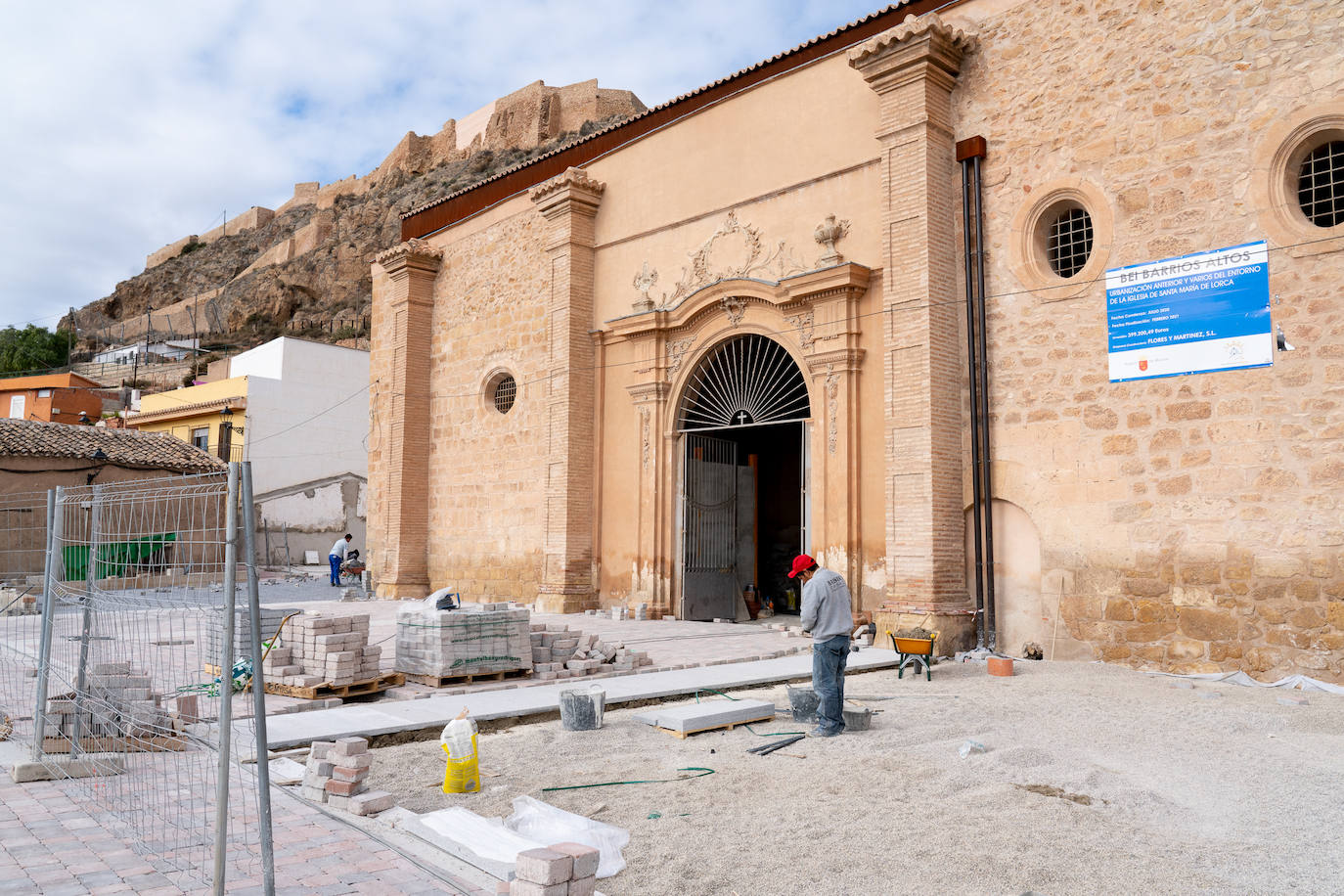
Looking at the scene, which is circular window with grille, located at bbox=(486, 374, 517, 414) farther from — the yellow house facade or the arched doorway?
the yellow house facade

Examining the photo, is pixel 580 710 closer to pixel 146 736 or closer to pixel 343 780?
pixel 343 780

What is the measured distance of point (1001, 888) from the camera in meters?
3.80

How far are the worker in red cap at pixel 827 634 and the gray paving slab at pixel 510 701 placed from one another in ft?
5.84

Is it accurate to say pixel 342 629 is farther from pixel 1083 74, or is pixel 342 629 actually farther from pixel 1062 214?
pixel 1083 74

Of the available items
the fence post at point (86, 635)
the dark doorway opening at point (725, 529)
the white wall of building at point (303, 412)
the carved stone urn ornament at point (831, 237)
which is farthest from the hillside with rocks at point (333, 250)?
the fence post at point (86, 635)

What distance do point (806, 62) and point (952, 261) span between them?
160 inches

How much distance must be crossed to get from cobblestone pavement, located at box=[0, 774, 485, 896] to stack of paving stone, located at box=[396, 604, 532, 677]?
3.64 meters

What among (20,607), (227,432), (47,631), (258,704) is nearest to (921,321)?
(47,631)

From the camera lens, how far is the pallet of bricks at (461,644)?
27.8 ft

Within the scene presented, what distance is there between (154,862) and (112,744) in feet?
6.69

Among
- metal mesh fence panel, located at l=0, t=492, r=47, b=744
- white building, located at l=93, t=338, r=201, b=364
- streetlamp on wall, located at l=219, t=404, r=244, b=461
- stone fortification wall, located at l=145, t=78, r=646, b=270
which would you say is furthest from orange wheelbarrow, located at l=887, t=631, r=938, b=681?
white building, located at l=93, t=338, r=201, b=364

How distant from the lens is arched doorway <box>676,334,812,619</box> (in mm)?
13906

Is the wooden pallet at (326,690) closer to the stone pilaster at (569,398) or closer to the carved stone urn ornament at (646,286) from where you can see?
the stone pilaster at (569,398)

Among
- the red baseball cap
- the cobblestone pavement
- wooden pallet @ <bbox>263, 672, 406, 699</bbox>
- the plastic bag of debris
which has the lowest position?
the cobblestone pavement
